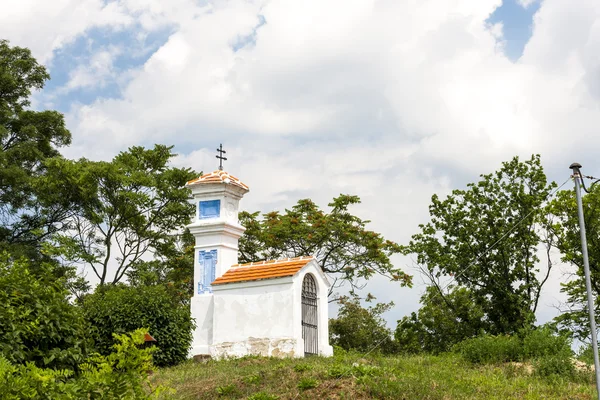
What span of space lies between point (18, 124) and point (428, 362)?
70.2ft

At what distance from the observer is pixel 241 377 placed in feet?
42.7

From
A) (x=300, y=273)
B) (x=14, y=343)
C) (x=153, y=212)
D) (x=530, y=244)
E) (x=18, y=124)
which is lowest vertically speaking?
(x=14, y=343)

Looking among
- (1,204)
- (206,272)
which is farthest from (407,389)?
(1,204)

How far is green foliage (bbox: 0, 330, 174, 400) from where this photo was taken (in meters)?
5.95

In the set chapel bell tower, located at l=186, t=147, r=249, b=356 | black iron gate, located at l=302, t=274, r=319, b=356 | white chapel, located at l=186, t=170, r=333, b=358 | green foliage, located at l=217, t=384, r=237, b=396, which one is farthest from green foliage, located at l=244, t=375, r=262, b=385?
chapel bell tower, located at l=186, t=147, r=249, b=356

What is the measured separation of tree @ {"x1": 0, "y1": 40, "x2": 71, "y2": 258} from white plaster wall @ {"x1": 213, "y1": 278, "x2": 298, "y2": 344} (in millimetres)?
12046

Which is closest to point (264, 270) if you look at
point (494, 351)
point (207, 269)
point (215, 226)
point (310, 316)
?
point (310, 316)

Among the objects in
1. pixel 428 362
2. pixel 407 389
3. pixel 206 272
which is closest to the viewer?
pixel 407 389

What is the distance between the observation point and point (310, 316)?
17672mm

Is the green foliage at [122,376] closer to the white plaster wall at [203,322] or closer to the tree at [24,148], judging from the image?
the white plaster wall at [203,322]

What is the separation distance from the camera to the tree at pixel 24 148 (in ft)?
90.3

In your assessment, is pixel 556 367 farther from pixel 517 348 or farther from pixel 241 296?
pixel 241 296

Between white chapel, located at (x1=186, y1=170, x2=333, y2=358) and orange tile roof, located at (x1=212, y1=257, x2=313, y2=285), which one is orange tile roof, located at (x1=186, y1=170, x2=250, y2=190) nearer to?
white chapel, located at (x1=186, y1=170, x2=333, y2=358)

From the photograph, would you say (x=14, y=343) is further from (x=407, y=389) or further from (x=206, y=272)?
(x=206, y=272)
